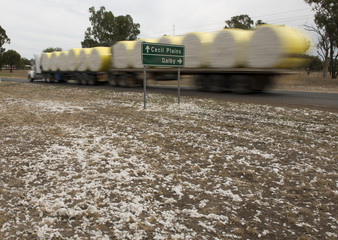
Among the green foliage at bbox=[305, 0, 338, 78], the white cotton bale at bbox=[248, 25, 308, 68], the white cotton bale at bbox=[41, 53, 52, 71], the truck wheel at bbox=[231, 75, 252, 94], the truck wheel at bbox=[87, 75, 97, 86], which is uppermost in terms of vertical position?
the green foliage at bbox=[305, 0, 338, 78]

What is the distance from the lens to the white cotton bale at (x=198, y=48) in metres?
15.5

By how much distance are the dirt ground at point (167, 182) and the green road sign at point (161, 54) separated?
3.93 meters

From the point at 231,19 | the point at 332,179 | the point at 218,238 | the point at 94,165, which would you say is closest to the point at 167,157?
the point at 94,165

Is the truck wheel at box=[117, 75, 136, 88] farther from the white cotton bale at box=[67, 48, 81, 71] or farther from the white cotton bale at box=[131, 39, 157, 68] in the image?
the white cotton bale at box=[67, 48, 81, 71]

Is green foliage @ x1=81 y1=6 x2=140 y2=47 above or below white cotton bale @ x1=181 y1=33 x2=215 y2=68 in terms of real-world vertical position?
above

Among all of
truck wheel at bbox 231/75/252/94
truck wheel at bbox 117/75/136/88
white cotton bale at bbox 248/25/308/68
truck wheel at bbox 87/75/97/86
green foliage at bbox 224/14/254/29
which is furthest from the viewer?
green foliage at bbox 224/14/254/29

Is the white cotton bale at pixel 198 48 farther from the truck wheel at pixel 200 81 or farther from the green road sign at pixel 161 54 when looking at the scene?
the green road sign at pixel 161 54

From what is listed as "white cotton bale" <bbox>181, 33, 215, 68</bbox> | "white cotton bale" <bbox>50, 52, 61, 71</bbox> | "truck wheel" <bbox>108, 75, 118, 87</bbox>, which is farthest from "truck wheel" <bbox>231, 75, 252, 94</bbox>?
"white cotton bale" <bbox>50, 52, 61, 71</bbox>

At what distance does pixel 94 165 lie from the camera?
4.09 meters

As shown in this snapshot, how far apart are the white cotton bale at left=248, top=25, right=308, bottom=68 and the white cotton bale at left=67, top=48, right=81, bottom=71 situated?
1772 cm

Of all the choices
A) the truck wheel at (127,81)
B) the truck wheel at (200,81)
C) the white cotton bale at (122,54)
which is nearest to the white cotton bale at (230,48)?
the truck wheel at (200,81)

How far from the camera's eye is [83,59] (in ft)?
79.3

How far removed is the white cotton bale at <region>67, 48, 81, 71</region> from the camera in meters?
24.9

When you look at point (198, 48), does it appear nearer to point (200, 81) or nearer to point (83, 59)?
point (200, 81)
